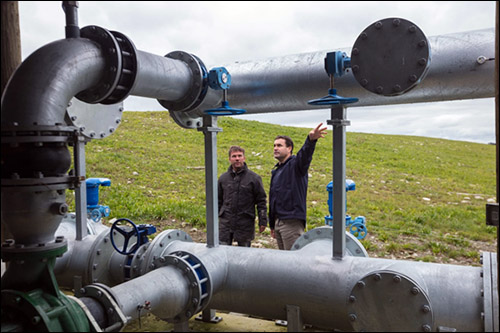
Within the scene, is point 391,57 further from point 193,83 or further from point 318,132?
point 193,83

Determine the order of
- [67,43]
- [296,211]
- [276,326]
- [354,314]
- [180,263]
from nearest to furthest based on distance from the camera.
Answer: [67,43], [354,314], [180,263], [276,326], [296,211]

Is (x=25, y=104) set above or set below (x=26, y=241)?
above

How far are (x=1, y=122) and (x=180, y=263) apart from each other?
1.59 metres

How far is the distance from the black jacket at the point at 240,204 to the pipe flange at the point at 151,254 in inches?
42.6

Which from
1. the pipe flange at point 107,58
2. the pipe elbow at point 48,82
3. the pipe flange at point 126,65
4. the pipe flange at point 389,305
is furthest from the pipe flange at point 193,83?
the pipe flange at point 389,305

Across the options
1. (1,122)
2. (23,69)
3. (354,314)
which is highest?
(23,69)

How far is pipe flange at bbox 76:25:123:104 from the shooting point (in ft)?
8.57

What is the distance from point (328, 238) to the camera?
3.64m

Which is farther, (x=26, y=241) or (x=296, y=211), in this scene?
(x=296, y=211)

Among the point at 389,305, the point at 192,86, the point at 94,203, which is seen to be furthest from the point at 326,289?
the point at 94,203

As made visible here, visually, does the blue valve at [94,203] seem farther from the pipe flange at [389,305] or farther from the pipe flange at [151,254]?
the pipe flange at [389,305]

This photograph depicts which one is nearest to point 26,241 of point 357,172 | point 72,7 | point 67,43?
point 67,43

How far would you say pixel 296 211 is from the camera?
4523mm

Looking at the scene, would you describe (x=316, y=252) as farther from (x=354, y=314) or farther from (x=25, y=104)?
(x=25, y=104)
